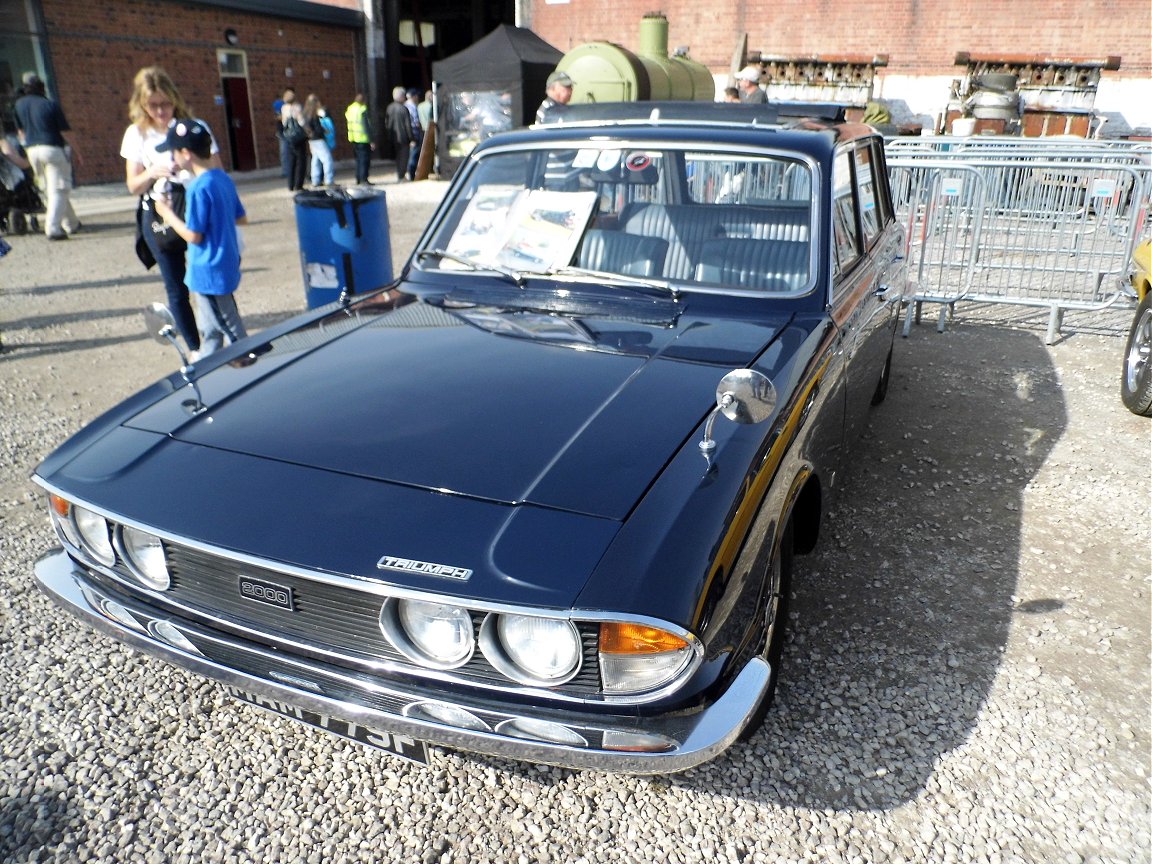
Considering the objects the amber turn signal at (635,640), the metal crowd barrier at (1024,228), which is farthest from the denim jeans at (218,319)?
the metal crowd barrier at (1024,228)

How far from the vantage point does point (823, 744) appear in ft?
8.93

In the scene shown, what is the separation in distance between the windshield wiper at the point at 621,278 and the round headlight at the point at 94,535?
1.70 metres

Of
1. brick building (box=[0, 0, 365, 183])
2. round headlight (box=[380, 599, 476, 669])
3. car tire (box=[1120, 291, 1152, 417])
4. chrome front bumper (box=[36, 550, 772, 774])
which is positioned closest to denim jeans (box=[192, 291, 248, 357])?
chrome front bumper (box=[36, 550, 772, 774])

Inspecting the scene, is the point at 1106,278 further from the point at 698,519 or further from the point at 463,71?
the point at 463,71

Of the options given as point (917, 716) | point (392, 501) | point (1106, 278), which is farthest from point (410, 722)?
point (1106, 278)

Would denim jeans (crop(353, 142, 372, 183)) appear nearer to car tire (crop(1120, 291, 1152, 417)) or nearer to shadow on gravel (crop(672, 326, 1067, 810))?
shadow on gravel (crop(672, 326, 1067, 810))

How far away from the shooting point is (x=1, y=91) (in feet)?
50.5

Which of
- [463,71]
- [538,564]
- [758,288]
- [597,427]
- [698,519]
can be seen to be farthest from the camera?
[463,71]

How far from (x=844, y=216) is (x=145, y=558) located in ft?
9.18

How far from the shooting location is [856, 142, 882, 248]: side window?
12.9ft

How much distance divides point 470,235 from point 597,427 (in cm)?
157

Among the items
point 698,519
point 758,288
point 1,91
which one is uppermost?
point 1,91

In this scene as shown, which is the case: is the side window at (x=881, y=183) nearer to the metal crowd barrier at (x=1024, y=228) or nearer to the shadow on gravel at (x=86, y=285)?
the metal crowd barrier at (x=1024, y=228)

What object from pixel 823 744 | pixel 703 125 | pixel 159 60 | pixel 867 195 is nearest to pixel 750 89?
pixel 867 195
